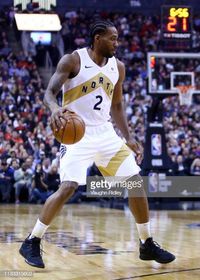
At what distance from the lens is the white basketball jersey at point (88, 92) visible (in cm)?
562

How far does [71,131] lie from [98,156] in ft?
2.14

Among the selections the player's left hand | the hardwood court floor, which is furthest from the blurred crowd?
the player's left hand

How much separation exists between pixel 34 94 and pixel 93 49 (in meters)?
14.6

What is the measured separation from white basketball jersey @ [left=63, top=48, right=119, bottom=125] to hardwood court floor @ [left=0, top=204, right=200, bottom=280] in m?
1.29

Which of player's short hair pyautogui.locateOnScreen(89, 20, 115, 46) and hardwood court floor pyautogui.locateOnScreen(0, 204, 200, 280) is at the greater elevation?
player's short hair pyautogui.locateOnScreen(89, 20, 115, 46)

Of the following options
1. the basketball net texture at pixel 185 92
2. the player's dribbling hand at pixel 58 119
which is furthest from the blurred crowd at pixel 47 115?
the player's dribbling hand at pixel 58 119

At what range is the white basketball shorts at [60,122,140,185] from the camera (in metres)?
5.51

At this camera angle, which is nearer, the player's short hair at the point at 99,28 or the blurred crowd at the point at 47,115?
the player's short hair at the point at 99,28

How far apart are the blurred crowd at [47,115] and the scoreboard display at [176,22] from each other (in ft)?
4.64

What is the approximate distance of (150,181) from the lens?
15.4 m
